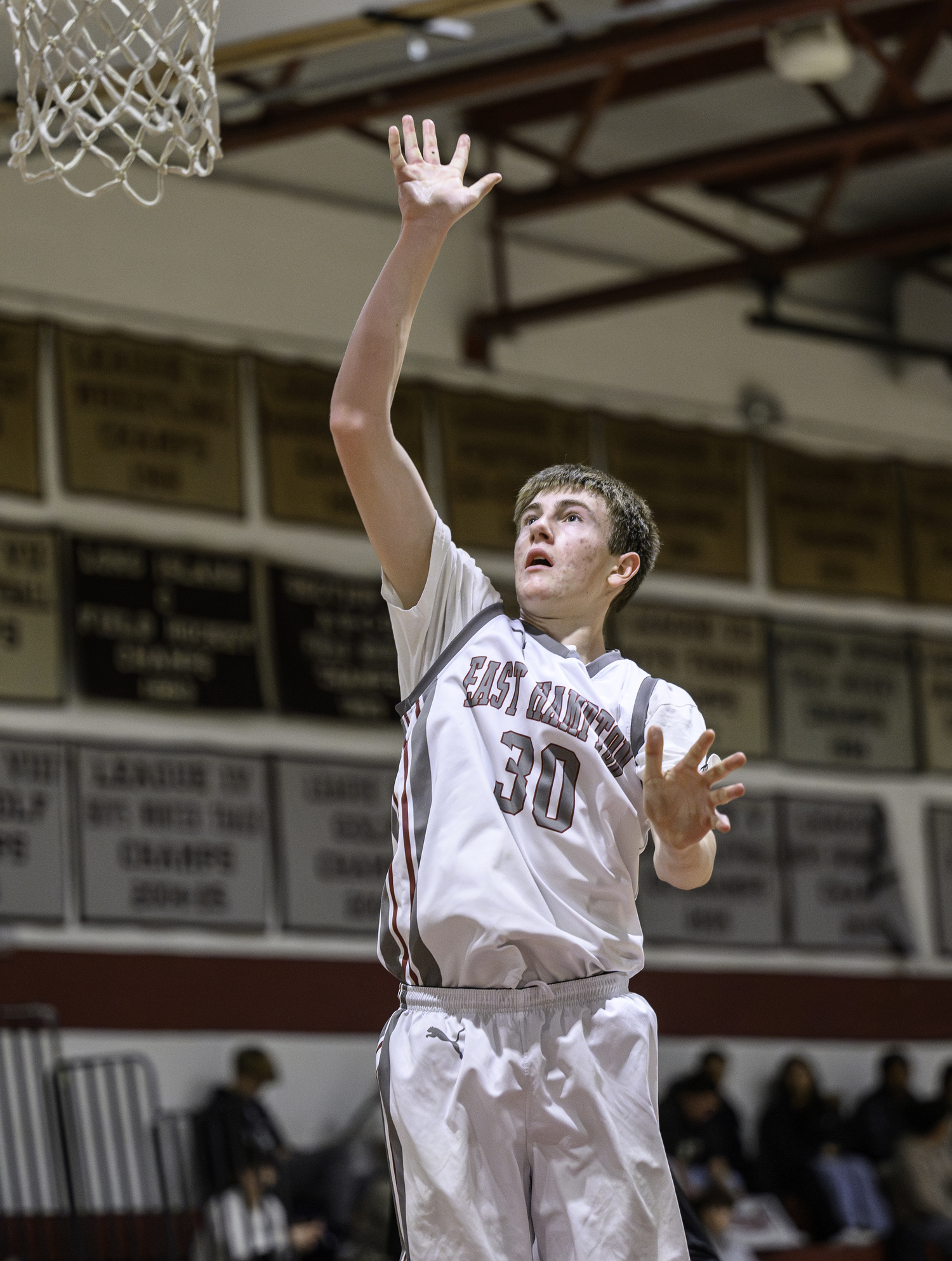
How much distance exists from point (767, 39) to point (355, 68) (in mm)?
2864

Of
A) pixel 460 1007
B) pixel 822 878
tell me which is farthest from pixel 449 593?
pixel 822 878

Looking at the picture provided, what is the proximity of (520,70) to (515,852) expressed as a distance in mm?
7132

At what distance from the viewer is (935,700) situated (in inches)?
559

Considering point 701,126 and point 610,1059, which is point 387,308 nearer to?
point 610,1059

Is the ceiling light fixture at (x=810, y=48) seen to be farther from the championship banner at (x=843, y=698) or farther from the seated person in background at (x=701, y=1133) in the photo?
the seated person in background at (x=701, y=1133)

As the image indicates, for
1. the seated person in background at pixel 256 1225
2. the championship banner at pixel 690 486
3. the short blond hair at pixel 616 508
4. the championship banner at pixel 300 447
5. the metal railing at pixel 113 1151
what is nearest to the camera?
the short blond hair at pixel 616 508

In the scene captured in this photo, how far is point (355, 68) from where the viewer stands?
39.1 feet

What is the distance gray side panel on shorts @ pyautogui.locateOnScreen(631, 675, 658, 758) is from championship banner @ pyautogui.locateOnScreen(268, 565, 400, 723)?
7682 mm

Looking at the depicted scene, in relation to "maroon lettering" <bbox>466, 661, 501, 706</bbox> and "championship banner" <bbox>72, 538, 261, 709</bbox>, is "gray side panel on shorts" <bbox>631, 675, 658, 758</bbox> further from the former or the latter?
"championship banner" <bbox>72, 538, 261, 709</bbox>

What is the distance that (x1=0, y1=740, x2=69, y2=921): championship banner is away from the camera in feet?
33.3

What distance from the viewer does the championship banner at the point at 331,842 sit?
11172 mm

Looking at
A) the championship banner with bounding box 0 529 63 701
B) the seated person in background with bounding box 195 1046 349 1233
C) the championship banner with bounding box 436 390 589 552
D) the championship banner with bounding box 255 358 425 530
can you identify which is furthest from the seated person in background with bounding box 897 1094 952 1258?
the championship banner with bounding box 0 529 63 701

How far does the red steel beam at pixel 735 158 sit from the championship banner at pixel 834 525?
7.98 ft

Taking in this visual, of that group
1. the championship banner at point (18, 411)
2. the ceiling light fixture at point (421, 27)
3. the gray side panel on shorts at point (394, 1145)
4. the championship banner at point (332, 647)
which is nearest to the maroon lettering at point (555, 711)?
the gray side panel on shorts at point (394, 1145)
